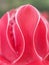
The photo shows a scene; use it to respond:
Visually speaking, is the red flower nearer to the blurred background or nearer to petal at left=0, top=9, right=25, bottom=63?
petal at left=0, top=9, right=25, bottom=63

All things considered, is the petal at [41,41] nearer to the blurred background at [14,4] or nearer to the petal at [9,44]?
the petal at [9,44]

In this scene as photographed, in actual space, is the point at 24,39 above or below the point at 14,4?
below

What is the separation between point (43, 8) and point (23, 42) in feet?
6.65

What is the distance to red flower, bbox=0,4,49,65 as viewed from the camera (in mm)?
433

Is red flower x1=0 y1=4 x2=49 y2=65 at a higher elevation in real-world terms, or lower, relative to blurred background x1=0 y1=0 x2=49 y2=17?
lower

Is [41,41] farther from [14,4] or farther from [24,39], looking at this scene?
[14,4]

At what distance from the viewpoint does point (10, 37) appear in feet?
1.46

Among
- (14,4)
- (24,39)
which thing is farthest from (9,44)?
(14,4)

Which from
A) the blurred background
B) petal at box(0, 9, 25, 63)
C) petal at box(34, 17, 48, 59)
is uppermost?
the blurred background

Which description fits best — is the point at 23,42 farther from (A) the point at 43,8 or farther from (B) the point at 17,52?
(A) the point at 43,8

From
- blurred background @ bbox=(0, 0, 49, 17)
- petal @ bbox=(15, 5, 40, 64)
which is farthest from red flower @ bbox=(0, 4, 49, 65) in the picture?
blurred background @ bbox=(0, 0, 49, 17)

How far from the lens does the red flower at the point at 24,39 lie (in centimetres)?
43

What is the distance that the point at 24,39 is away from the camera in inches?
17.1

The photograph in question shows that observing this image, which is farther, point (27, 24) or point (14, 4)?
point (14, 4)
